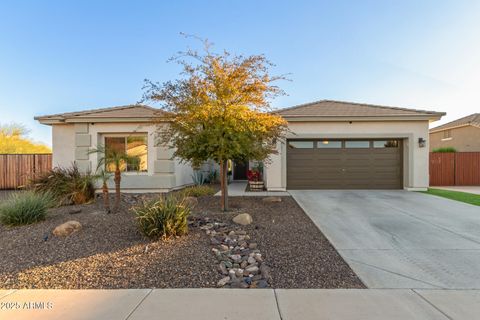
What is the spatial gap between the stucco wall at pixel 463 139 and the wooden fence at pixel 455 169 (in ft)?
17.8

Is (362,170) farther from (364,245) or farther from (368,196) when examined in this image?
(364,245)

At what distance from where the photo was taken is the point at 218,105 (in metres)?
6.68

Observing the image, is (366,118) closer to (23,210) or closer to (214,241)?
(214,241)

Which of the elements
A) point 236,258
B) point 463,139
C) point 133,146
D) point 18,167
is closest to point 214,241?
point 236,258

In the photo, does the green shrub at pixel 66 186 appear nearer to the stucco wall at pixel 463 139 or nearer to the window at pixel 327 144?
the window at pixel 327 144

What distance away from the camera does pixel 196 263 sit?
3.91 metres

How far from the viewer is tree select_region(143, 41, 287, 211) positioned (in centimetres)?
662

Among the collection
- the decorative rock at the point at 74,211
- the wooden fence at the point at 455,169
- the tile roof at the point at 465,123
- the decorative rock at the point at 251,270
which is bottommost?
the decorative rock at the point at 251,270

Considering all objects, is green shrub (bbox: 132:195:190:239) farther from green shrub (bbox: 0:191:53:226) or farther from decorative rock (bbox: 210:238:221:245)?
green shrub (bbox: 0:191:53:226)

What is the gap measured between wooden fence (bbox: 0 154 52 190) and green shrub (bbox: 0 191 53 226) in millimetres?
8558

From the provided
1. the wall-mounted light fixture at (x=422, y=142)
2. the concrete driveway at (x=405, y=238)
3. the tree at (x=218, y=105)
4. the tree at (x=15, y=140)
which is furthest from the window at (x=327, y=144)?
the tree at (x=15, y=140)

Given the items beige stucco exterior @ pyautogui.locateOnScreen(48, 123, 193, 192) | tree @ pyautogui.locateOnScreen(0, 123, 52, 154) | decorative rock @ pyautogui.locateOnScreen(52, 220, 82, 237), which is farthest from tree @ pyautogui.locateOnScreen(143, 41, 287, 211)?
tree @ pyautogui.locateOnScreen(0, 123, 52, 154)

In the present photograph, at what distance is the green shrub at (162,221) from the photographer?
4859 millimetres

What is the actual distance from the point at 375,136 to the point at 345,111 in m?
1.91
